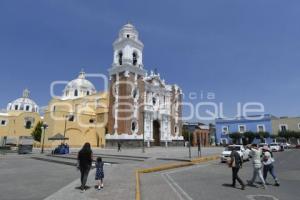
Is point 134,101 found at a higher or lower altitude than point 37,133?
higher

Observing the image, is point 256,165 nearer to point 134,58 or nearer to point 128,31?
point 134,58

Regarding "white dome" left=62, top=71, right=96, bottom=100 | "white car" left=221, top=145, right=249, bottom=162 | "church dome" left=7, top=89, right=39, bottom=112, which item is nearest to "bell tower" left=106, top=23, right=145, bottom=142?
"white dome" left=62, top=71, right=96, bottom=100

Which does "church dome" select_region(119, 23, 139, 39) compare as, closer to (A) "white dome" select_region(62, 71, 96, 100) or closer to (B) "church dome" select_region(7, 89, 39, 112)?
(A) "white dome" select_region(62, 71, 96, 100)

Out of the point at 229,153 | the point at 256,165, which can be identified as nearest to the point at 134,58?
the point at 229,153

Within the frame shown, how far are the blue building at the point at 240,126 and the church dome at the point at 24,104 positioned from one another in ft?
183

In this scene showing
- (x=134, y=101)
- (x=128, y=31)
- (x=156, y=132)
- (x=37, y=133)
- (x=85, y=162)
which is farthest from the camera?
(x=37, y=133)

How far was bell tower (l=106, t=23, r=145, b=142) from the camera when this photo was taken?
42.2 meters

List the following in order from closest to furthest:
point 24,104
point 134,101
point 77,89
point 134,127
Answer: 1. point 134,127
2. point 134,101
3. point 77,89
4. point 24,104

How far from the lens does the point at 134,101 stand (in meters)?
44.2

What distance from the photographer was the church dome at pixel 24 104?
68025mm

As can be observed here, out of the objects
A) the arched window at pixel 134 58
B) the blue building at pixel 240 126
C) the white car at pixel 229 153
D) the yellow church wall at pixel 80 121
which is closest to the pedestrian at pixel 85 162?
the white car at pixel 229 153

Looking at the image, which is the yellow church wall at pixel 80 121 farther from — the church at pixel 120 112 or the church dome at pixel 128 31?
the church dome at pixel 128 31

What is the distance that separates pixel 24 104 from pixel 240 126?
206ft

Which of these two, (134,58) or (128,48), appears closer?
(128,48)
